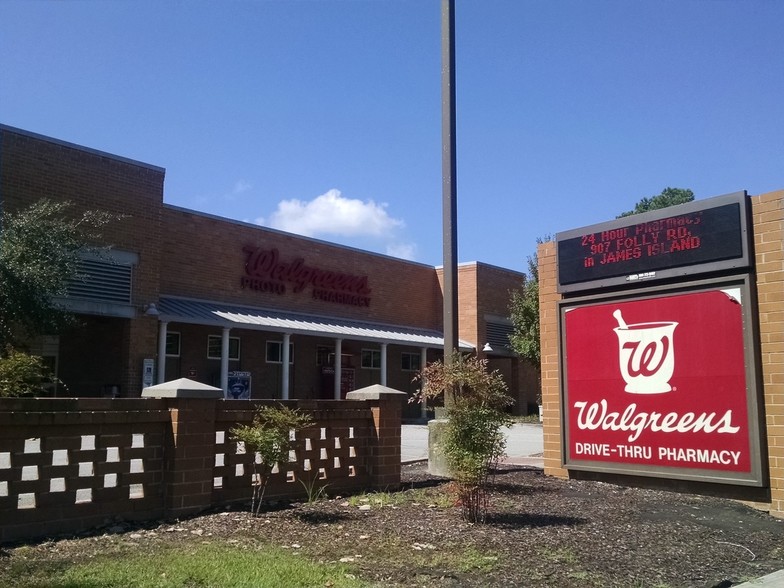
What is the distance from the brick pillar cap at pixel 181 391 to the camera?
796 centimetres

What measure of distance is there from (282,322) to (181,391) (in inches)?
791

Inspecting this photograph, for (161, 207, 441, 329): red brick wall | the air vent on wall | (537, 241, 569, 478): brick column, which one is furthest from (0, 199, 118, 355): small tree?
(537, 241, 569, 478): brick column

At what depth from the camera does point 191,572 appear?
5660mm

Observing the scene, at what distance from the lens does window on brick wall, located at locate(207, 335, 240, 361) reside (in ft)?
89.7

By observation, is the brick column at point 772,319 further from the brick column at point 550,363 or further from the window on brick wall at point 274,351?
the window on brick wall at point 274,351

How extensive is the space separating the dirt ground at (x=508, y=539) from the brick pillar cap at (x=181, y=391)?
51.1 inches

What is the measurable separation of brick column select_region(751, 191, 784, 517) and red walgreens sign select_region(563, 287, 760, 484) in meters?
0.24

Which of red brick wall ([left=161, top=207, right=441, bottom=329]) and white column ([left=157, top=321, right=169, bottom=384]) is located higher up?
red brick wall ([left=161, top=207, right=441, bottom=329])

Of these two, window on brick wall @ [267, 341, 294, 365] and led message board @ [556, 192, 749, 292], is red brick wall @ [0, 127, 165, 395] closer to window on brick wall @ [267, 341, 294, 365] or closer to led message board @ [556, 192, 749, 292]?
window on brick wall @ [267, 341, 294, 365]

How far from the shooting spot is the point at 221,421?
851cm

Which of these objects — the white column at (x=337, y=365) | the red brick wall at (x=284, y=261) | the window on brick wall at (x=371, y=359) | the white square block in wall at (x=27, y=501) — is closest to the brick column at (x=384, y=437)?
the white square block in wall at (x=27, y=501)

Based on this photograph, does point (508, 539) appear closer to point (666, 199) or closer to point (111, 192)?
point (111, 192)

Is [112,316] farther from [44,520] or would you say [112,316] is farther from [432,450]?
[44,520]

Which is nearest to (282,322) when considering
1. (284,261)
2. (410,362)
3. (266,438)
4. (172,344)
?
(284,261)
